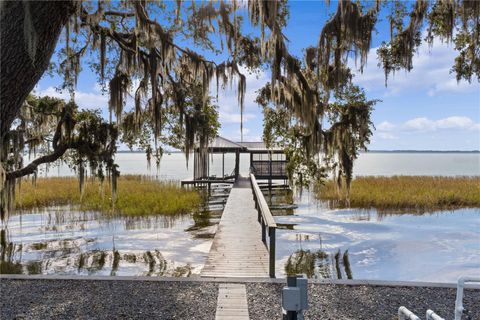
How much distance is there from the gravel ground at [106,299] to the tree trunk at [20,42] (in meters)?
2.77

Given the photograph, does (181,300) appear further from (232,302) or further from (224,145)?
(224,145)

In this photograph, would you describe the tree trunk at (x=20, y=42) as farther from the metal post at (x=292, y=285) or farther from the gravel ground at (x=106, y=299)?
the metal post at (x=292, y=285)

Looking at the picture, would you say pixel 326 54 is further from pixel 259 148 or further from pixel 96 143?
pixel 259 148

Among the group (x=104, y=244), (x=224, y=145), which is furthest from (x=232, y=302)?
(x=224, y=145)

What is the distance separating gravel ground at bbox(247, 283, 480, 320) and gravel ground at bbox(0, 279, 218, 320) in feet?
2.39

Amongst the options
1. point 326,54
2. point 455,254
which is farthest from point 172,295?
point 455,254

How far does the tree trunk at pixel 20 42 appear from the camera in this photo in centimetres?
407

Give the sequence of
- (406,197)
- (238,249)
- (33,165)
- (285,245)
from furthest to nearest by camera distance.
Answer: (406,197)
(285,245)
(33,165)
(238,249)

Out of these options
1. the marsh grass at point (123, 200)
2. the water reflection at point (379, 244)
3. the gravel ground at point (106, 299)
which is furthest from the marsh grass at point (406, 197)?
the gravel ground at point (106, 299)

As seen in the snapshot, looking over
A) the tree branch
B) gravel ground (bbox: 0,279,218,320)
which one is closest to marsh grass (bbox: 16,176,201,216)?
the tree branch

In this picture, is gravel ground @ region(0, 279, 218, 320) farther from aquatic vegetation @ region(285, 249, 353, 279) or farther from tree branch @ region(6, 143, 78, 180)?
aquatic vegetation @ region(285, 249, 353, 279)

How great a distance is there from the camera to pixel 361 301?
19.6 ft

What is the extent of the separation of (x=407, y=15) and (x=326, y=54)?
7.03 ft

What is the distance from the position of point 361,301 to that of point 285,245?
19.7 feet
